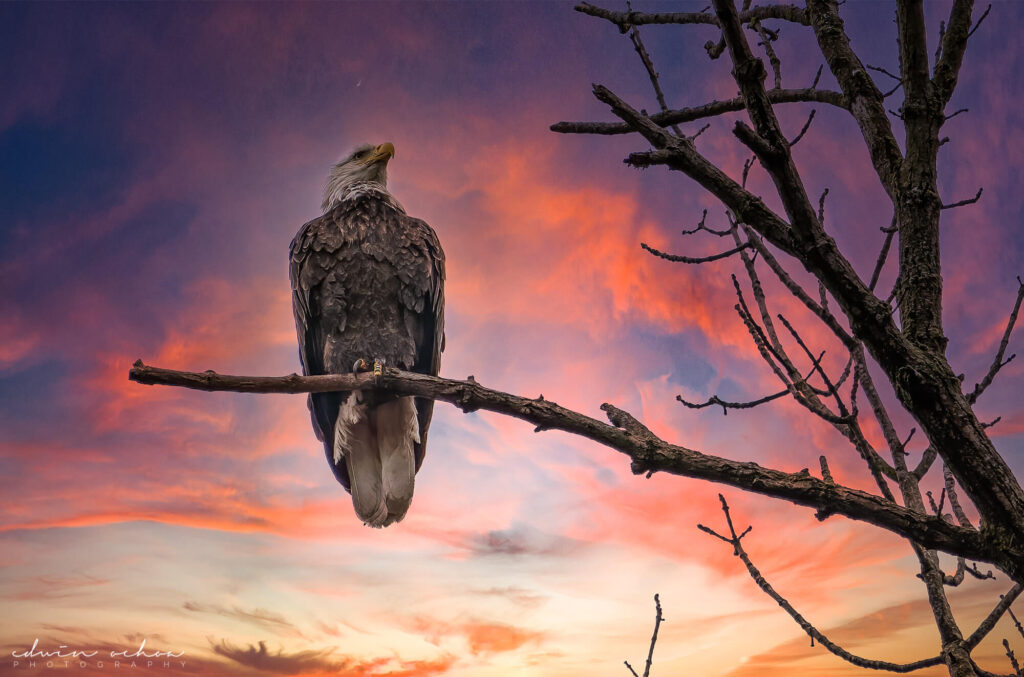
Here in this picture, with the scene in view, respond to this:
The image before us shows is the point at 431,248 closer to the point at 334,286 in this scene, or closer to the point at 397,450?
the point at 334,286

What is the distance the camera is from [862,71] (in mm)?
2145

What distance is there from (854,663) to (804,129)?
228cm

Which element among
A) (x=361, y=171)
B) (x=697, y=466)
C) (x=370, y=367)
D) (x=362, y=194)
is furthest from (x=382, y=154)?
(x=697, y=466)

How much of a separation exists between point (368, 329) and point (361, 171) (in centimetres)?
188

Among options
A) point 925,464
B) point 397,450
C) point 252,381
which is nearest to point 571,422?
point 252,381

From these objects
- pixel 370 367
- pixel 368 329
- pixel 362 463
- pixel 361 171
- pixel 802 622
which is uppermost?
pixel 361 171

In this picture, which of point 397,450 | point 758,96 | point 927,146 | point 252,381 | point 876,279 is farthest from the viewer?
point 397,450

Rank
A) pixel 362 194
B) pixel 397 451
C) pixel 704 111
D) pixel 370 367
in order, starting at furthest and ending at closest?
1. pixel 362 194
2. pixel 397 451
3. pixel 370 367
4. pixel 704 111

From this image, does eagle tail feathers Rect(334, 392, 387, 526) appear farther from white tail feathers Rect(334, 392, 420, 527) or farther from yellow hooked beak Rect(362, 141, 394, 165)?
yellow hooked beak Rect(362, 141, 394, 165)

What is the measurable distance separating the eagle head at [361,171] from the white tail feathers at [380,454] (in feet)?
6.78

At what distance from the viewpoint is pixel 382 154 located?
596cm

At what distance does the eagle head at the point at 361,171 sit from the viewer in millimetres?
5844

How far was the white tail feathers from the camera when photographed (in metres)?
4.66

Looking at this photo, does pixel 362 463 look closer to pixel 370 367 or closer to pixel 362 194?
pixel 370 367
